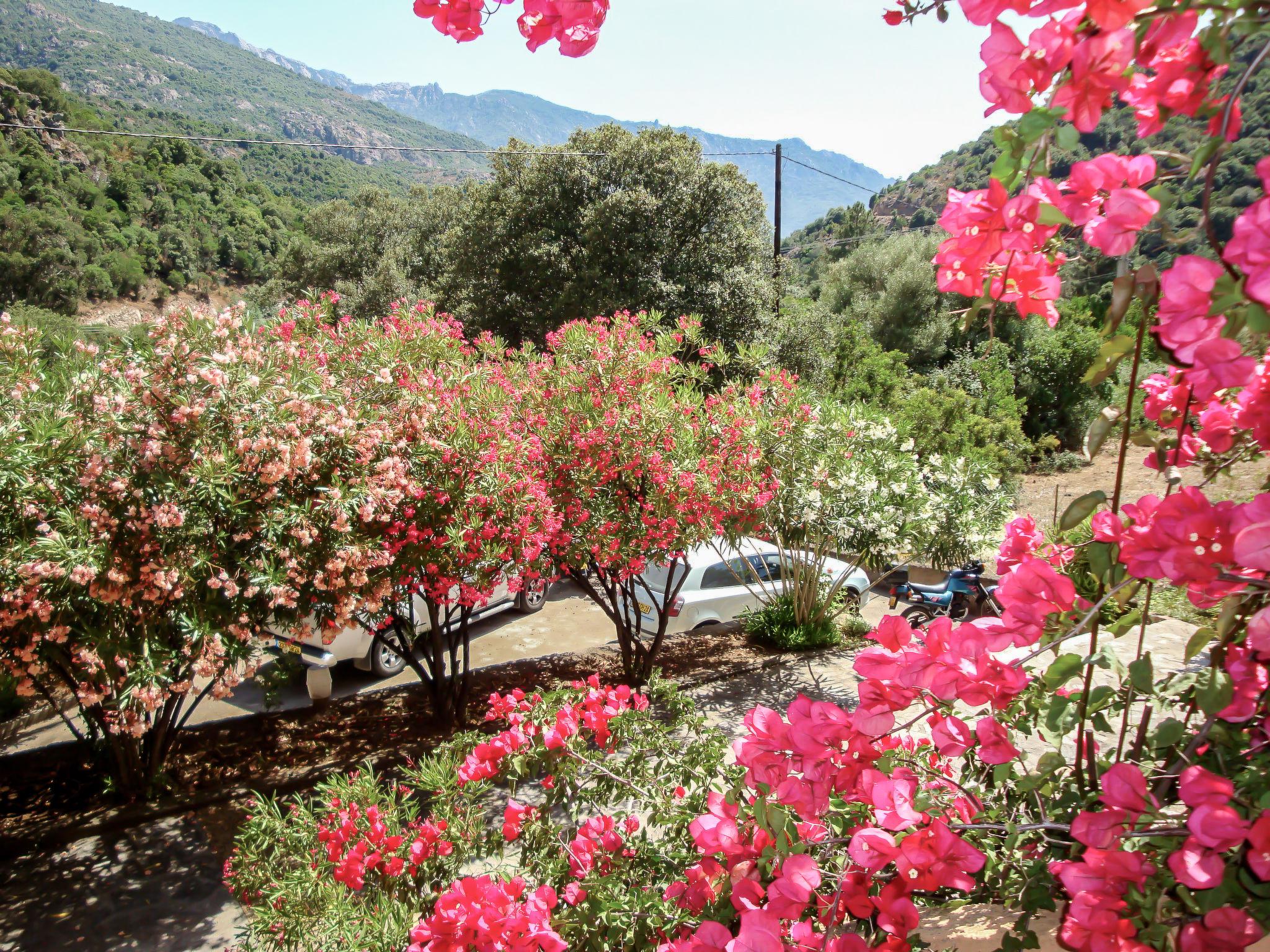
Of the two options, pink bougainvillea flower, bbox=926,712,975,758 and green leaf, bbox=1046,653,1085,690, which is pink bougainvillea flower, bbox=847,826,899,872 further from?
green leaf, bbox=1046,653,1085,690

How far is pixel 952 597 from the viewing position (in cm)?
980

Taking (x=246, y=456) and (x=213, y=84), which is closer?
(x=246, y=456)

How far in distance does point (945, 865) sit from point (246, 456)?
13.8 ft

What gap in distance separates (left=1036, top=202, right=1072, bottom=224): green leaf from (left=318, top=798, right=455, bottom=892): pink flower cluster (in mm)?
2613

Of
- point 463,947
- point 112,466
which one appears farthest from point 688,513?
point 463,947

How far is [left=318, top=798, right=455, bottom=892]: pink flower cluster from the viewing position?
263 centimetres

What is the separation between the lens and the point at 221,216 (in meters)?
41.2

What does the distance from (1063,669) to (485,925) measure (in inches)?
50.6

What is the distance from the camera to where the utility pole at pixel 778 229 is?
16891 mm

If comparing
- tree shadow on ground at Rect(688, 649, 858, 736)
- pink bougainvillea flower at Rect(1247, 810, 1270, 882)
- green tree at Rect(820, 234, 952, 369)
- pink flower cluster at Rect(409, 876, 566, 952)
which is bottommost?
tree shadow on ground at Rect(688, 649, 858, 736)

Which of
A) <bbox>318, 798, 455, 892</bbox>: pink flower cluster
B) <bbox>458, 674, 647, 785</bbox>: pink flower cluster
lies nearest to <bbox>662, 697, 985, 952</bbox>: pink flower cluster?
<bbox>458, 674, 647, 785</bbox>: pink flower cluster

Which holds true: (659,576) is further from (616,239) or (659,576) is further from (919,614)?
(616,239)

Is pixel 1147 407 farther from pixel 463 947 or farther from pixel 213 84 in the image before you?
pixel 213 84

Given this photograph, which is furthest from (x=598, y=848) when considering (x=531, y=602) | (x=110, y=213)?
(x=110, y=213)
